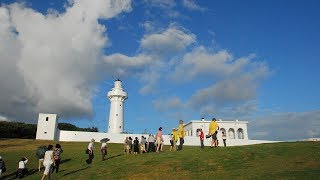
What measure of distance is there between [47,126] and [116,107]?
18.6 m

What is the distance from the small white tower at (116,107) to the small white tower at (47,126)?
15.7 m

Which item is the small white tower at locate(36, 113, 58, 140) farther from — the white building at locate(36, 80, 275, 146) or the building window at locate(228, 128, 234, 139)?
the building window at locate(228, 128, 234, 139)

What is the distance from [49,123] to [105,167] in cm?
4190

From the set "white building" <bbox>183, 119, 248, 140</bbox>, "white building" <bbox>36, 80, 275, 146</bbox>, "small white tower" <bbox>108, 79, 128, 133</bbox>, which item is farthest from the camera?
"small white tower" <bbox>108, 79, 128, 133</bbox>

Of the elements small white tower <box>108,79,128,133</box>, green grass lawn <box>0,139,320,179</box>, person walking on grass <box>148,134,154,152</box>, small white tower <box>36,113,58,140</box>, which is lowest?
green grass lawn <box>0,139,320,179</box>

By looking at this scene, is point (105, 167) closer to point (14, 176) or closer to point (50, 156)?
point (50, 156)

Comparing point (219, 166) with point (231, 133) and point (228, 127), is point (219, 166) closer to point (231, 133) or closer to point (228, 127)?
point (228, 127)

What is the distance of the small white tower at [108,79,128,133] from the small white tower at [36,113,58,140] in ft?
51.6

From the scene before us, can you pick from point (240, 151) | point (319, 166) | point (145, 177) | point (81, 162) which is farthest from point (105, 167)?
point (319, 166)

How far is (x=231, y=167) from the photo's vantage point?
20953 mm

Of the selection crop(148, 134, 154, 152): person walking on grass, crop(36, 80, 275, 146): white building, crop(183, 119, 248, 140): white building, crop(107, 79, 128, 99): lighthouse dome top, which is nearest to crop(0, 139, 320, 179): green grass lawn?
crop(148, 134, 154, 152): person walking on grass

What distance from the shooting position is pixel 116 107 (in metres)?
77.6

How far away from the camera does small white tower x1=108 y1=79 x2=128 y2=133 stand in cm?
7594

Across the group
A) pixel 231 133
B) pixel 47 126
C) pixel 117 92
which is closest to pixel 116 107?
pixel 117 92
